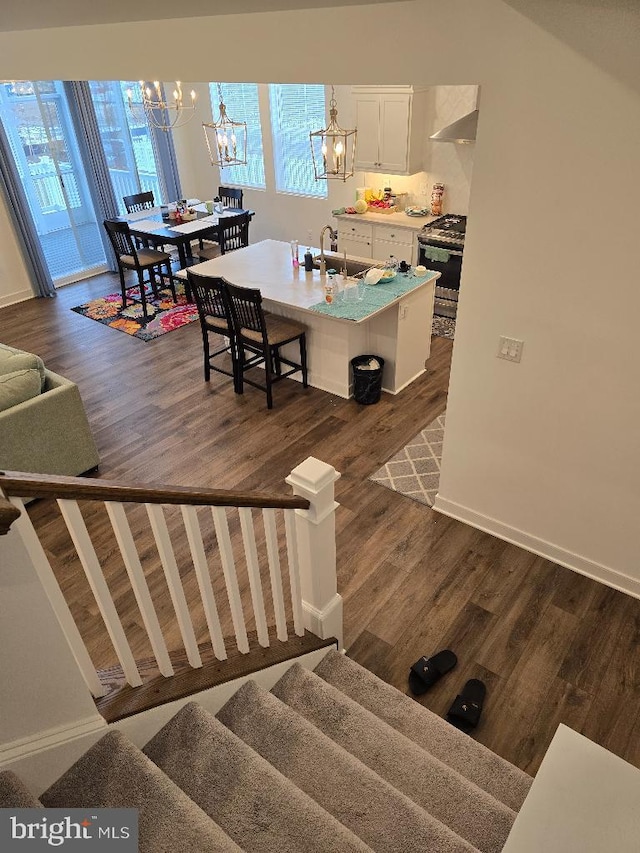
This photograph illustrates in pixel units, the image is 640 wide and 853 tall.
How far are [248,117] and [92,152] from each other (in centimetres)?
227

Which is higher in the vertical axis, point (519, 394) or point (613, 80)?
point (613, 80)

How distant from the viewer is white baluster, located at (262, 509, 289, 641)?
2152 millimetres

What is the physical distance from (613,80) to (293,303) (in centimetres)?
294

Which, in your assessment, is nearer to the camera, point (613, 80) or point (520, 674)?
point (613, 80)

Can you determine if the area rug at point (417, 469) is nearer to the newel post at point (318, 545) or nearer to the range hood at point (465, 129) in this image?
the newel post at point (318, 545)

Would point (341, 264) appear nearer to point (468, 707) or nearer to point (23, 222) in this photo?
point (468, 707)

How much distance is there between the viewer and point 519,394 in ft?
10.7

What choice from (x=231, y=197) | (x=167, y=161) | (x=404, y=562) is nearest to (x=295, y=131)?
(x=231, y=197)

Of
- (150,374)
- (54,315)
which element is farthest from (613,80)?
(54,315)

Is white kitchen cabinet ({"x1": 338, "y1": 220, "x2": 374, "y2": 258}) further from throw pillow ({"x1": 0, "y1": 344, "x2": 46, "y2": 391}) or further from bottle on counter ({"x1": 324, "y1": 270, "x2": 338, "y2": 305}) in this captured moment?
throw pillow ({"x1": 0, "y1": 344, "x2": 46, "y2": 391})

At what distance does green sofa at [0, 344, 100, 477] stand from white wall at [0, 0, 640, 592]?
1920 millimetres

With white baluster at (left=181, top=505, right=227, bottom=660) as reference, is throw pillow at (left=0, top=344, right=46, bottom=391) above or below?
below

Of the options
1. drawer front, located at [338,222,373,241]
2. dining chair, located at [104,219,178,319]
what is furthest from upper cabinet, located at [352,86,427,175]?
dining chair, located at [104,219,178,319]

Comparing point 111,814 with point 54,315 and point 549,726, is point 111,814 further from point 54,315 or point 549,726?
point 54,315
